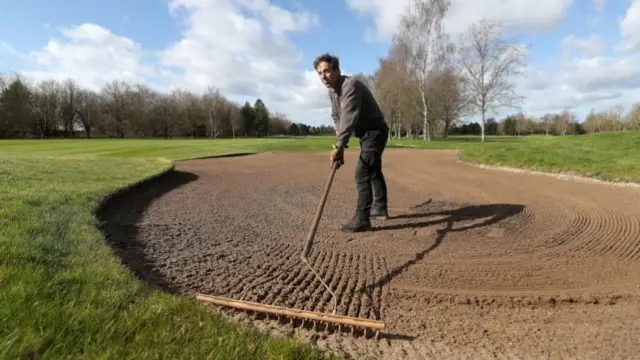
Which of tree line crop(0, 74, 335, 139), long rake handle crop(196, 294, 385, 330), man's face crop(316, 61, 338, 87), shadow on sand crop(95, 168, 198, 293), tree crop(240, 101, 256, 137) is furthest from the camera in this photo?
tree crop(240, 101, 256, 137)

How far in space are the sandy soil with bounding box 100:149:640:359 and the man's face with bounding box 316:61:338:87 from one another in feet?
6.53

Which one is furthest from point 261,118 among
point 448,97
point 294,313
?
point 294,313

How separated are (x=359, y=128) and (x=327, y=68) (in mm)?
937

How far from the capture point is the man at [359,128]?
16.2ft

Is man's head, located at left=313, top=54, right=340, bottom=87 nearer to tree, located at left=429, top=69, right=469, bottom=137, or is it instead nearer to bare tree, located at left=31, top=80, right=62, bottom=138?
tree, located at left=429, top=69, right=469, bottom=137

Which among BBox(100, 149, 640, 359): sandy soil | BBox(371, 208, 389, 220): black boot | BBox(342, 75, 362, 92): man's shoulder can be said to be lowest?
BBox(100, 149, 640, 359): sandy soil

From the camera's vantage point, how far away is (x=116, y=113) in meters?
73.9

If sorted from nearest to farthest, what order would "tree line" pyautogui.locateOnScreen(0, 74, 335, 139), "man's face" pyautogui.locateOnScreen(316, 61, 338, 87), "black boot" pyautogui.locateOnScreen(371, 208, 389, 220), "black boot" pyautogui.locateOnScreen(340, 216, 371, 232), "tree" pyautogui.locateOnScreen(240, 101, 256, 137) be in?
1. "man's face" pyautogui.locateOnScreen(316, 61, 338, 87)
2. "black boot" pyautogui.locateOnScreen(340, 216, 371, 232)
3. "black boot" pyautogui.locateOnScreen(371, 208, 389, 220)
4. "tree line" pyautogui.locateOnScreen(0, 74, 335, 139)
5. "tree" pyautogui.locateOnScreen(240, 101, 256, 137)

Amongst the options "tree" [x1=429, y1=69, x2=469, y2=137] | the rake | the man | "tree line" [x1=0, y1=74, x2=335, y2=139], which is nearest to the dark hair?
the man

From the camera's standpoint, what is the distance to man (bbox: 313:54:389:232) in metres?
4.93

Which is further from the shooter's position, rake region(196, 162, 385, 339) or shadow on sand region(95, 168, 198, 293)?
shadow on sand region(95, 168, 198, 293)

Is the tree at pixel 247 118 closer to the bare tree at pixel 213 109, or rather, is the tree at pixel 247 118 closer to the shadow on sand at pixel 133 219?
the bare tree at pixel 213 109

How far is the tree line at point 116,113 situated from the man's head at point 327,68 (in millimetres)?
73718

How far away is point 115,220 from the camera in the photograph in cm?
530
